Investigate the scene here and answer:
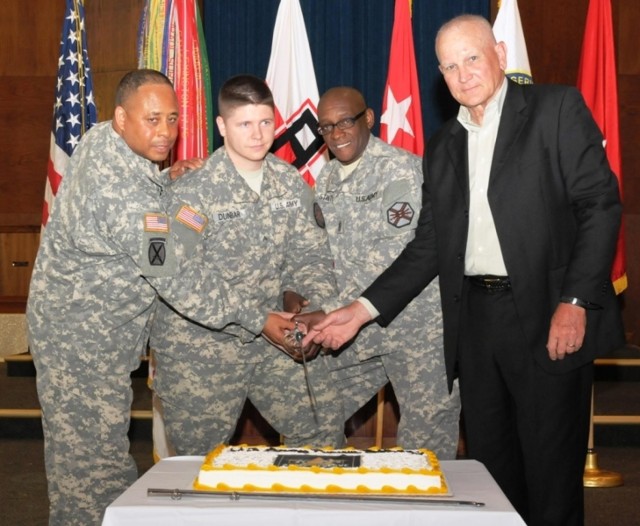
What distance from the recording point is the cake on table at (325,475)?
199 cm

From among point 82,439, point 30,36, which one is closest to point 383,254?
point 82,439

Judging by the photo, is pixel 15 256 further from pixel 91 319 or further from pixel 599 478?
pixel 599 478

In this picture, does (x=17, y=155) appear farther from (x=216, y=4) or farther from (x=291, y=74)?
(x=291, y=74)

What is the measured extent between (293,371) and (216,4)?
13.1 ft

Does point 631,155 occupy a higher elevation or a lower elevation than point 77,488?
higher

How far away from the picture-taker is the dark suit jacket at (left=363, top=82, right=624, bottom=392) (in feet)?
8.54

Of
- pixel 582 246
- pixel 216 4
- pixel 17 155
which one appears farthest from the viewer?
pixel 17 155

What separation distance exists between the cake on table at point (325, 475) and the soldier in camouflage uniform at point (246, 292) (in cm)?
98

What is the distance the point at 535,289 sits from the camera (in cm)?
271

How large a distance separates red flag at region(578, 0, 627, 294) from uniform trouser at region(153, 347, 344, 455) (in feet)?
6.32

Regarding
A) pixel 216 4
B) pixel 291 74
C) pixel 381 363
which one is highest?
pixel 216 4

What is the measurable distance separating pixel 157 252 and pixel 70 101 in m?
2.74

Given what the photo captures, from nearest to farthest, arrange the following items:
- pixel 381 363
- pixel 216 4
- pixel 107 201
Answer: pixel 107 201 → pixel 381 363 → pixel 216 4

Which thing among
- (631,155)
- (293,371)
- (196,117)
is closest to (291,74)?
(196,117)
